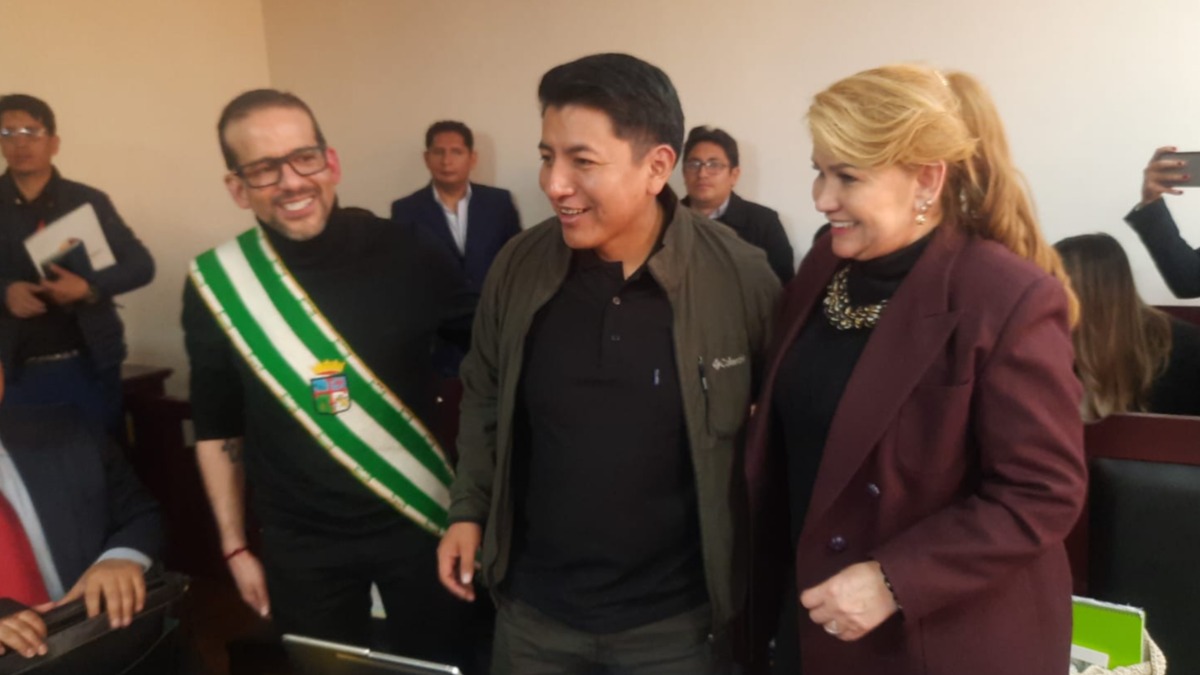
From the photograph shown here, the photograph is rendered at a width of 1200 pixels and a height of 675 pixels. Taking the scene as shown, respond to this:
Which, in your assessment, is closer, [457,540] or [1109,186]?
[457,540]

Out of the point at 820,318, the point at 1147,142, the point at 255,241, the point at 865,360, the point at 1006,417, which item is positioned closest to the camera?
the point at 1006,417

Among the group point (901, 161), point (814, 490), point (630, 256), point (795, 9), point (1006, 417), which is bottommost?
point (814, 490)

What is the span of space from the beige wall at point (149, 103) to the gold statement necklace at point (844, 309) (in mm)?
3482

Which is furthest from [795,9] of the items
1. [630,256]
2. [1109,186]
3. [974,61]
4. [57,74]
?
[57,74]

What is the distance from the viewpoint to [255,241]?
5.03ft

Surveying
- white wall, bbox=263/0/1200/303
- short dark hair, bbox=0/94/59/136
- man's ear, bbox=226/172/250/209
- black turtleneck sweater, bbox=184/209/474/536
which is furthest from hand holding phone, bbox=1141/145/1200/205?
short dark hair, bbox=0/94/59/136

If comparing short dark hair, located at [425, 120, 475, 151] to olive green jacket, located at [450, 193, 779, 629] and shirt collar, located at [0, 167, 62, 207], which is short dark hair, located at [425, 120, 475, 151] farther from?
olive green jacket, located at [450, 193, 779, 629]

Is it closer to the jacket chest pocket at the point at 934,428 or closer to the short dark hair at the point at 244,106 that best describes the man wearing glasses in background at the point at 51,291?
the short dark hair at the point at 244,106

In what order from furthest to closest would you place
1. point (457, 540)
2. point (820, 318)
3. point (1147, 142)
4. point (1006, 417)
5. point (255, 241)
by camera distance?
point (1147, 142) < point (255, 241) < point (457, 540) < point (820, 318) < point (1006, 417)

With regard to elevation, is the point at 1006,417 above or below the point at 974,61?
below

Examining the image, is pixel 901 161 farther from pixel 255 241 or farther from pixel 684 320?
pixel 255 241

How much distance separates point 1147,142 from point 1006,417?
2.87 metres

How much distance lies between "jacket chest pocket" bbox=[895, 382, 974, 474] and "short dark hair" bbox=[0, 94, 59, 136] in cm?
A: 308

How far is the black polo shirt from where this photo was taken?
1.23 m
